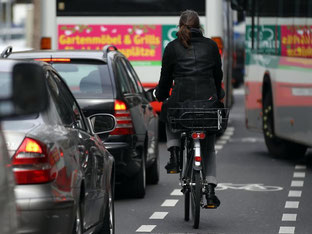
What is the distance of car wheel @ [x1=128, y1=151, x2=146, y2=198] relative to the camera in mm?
12308

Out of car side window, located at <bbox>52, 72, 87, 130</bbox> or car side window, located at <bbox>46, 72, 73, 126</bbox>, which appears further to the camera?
car side window, located at <bbox>52, 72, 87, 130</bbox>

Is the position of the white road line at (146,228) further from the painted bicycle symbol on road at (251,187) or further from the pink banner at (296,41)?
the pink banner at (296,41)

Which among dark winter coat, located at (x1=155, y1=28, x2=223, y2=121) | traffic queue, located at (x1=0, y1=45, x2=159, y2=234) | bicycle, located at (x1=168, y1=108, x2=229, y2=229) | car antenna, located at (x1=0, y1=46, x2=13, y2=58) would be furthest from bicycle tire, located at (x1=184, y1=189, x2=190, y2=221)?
car antenna, located at (x1=0, y1=46, x2=13, y2=58)

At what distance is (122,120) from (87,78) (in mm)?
569

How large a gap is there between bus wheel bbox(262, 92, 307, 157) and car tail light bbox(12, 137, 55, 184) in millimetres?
11871

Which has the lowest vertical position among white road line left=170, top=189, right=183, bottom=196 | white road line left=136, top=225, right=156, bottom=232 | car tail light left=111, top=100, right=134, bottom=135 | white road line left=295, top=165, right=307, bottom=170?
white road line left=295, top=165, right=307, bottom=170

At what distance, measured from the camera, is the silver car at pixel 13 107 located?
3.91 metres

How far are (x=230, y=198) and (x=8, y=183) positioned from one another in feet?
27.5

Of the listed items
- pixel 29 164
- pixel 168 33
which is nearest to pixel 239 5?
pixel 168 33

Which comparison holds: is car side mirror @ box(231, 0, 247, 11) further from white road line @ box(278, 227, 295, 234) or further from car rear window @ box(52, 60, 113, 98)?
white road line @ box(278, 227, 295, 234)

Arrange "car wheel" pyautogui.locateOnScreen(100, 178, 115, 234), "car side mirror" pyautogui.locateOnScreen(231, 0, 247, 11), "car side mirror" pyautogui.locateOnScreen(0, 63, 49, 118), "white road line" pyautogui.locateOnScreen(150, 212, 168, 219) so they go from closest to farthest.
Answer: "car side mirror" pyautogui.locateOnScreen(0, 63, 49, 118), "car wheel" pyautogui.locateOnScreen(100, 178, 115, 234), "white road line" pyautogui.locateOnScreen(150, 212, 168, 219), "car side mirror" pyautogui.locateOnScreen(231, 0, 247, 11)

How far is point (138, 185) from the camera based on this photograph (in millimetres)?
12398

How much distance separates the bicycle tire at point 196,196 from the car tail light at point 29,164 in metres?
3.74

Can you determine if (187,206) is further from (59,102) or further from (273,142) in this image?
(273,142)
